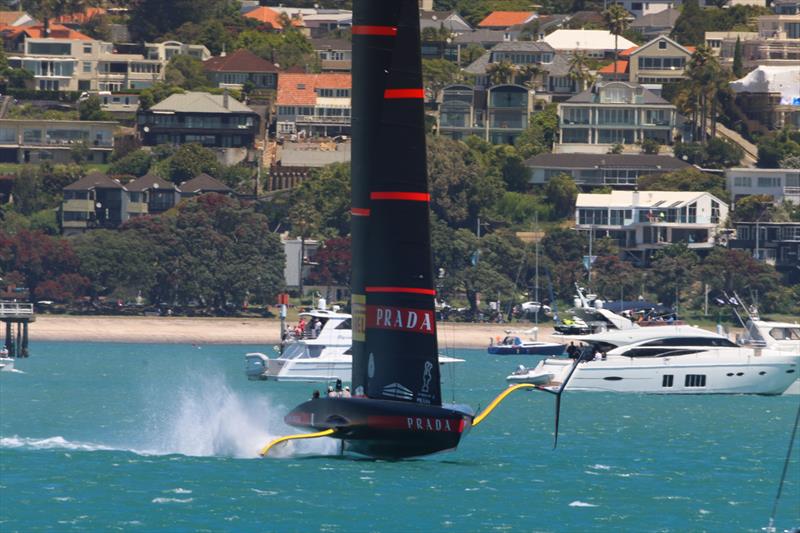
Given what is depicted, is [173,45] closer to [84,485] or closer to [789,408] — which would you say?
[789,408]

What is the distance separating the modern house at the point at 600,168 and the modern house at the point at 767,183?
570 cm

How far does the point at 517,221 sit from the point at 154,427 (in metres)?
87.7

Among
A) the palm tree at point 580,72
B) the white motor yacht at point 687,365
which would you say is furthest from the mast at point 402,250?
the palm tree at point 580,72

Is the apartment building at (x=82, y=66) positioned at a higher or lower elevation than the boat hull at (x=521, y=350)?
higher

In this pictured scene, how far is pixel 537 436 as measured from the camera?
63.7 m

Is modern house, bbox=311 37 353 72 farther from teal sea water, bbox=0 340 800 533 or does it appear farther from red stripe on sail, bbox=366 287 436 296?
red stripe on sail, bbox=366 287 436 296

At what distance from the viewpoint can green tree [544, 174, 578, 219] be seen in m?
154

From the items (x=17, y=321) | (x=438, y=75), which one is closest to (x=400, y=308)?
(x=17, y=321)

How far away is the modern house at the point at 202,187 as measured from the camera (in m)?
153

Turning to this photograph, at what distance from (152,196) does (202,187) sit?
11.4 ft

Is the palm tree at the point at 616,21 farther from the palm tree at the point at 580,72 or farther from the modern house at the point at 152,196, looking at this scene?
the modern house at the point at 152,196

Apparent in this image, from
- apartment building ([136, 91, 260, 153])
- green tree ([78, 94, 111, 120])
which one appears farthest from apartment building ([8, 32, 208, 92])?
apartment building ([136, 91, 260, 153])

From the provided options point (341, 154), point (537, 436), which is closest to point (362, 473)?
point (537, 436)

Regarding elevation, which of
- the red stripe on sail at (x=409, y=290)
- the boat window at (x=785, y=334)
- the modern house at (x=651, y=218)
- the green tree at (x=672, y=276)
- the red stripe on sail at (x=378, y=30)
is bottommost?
the green tree at (x=672, y=276)
